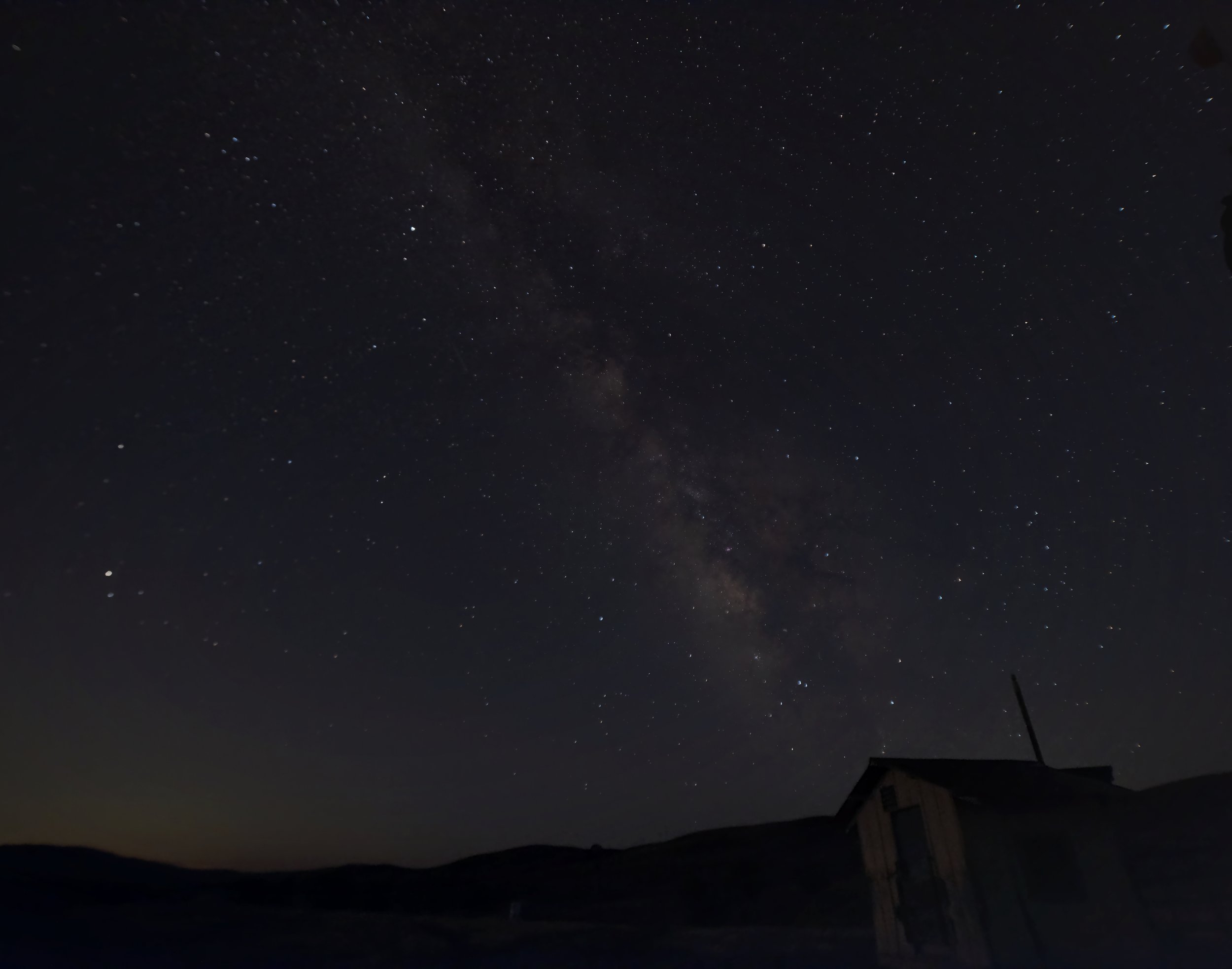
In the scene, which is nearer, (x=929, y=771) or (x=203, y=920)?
(x=929, y=771)

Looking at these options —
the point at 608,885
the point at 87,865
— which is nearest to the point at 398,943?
the point at 608,885

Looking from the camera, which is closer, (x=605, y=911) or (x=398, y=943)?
(x=398, y=943)

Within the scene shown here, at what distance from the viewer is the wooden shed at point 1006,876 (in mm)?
14797

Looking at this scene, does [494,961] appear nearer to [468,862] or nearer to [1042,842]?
[1042,842]

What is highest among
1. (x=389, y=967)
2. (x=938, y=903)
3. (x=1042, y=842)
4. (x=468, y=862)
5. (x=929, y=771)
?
(x=468, y=862)

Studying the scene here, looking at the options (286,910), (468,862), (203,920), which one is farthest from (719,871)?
(468,862)

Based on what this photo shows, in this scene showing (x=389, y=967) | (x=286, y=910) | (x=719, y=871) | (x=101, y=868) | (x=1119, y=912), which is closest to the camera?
(x=1119, y=912)

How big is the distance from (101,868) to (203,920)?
164814 mm

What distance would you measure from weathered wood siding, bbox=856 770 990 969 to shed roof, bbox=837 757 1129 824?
0.28m

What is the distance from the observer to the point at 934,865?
1612cm

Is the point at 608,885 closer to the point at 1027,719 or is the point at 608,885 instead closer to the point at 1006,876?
the point at 1027,719

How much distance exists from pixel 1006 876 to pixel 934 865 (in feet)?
4.62

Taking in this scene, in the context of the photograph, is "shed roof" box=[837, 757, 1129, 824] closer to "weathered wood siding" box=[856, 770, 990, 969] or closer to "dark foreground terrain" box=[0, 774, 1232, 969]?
"weathered wood siding" box=[856, 770, 990, 969]

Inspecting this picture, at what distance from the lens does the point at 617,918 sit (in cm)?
4500
